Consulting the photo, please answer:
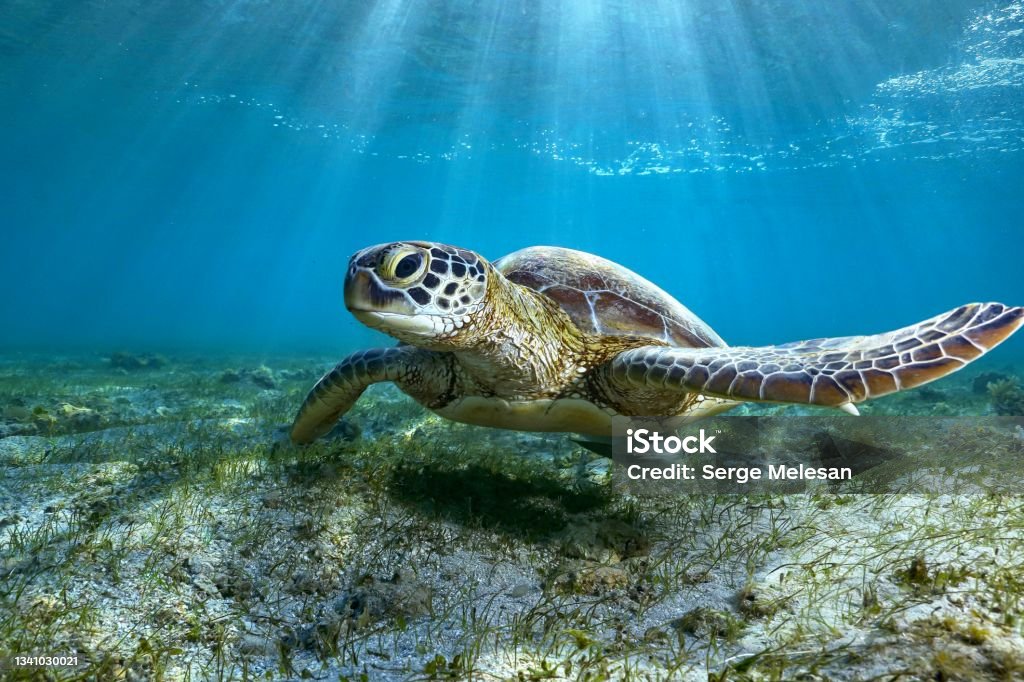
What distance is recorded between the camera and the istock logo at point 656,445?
358cm

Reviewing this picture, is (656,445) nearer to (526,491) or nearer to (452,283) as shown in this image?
(526,491)

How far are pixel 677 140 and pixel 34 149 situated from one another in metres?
41.9

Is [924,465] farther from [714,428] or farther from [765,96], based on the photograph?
[765,96]

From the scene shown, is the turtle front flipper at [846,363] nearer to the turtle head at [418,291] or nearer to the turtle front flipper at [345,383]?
the turtle head at [418,291]

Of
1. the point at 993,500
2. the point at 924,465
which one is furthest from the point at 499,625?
the point at 924,465

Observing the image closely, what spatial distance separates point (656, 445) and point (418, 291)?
88.6 inches

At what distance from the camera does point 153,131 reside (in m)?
30.7

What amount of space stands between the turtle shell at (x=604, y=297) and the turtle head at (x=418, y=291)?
1077 millimetres

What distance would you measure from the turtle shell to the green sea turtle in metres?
0.01

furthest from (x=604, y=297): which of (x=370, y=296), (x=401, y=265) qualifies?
(x=370, y=296)
